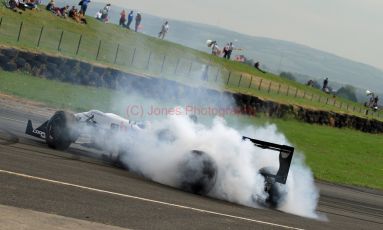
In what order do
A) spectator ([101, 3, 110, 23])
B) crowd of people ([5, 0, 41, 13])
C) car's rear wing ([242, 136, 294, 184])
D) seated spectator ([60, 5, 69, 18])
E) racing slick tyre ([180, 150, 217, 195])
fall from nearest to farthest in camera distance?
racing slick tyre ([180, 150, 217, 195]) < car's rear wing ([242, 136, 294, 184]) < crowd of people ([5, 0, 41, 13]) < seated spectator ([60, 5, 69, 18]) < spectator ([101, 3, 110, 23])

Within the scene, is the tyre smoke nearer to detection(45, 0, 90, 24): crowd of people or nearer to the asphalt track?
the asphalt track

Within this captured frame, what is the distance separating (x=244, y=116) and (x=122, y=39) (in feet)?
25.2

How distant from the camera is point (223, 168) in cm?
1317

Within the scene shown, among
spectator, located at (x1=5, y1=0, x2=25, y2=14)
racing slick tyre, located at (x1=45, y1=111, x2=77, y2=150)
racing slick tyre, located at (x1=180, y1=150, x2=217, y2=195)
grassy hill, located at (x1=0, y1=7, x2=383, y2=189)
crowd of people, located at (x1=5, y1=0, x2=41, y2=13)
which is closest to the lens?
racing slick tyre, located at (x1=180, y1=150, x2=217, y2=195)

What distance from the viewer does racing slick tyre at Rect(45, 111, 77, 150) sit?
47.9 feet

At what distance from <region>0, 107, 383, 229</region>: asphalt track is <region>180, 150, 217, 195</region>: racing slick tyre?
352 mm

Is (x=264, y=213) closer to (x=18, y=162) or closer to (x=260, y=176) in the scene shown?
(x=260, y=176)

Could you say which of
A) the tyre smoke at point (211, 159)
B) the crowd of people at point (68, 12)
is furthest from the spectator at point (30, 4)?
the tyre smoke at point (211, 159)

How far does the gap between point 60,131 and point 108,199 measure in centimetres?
467

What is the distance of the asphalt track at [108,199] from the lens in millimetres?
9312

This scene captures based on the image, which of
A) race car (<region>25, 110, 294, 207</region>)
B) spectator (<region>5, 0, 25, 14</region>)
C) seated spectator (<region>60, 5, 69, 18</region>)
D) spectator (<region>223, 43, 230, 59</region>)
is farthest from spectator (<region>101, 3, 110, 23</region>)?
race car (<region>25, 110, 294, 207</region>)

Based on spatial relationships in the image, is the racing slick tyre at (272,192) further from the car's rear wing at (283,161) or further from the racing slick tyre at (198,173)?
the racing slick tyre at (198,173)

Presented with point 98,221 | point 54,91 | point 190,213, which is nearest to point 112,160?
point 190,213

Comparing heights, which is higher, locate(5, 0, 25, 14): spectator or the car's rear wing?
locate(5, 0, 25, 14): spectator
